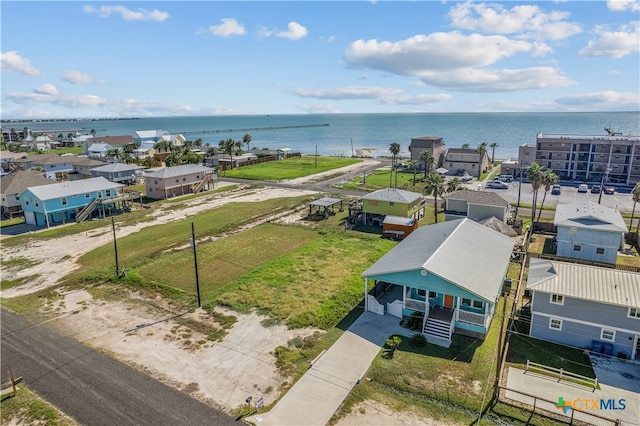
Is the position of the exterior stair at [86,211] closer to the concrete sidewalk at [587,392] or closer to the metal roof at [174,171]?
the metal roof at [174,171]

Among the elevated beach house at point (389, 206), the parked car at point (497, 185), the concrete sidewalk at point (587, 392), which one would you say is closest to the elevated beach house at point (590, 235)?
the elevated beach house at point (389, 206)

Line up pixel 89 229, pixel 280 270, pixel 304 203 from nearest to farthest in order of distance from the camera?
1. pixel 280 270
2. pixel 89 229
3. pixel 304 203

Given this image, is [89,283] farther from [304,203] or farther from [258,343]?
[304,203]

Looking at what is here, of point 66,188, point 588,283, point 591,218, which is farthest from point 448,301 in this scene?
point 66,188

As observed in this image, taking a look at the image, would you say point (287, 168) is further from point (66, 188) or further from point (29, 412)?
point (29, 412)

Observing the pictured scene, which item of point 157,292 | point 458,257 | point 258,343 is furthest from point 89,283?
point 458,257

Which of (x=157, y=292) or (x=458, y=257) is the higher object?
(x=458, y=257)
